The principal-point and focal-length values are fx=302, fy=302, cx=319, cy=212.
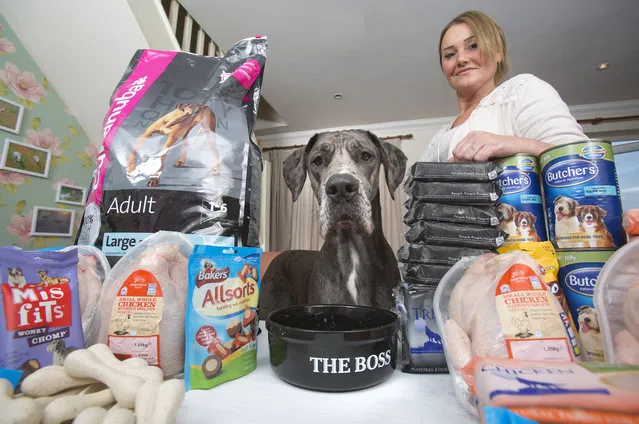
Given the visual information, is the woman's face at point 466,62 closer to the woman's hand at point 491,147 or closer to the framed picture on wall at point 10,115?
the woman's hand at point 491,147

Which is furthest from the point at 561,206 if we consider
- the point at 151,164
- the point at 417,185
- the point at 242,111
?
the point at 151,164

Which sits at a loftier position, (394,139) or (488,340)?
(394,139)

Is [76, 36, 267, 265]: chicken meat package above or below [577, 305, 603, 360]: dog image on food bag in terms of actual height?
above

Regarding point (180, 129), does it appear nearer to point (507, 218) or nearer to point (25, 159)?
point (507, 218)

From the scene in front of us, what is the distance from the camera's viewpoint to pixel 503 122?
835 millimetres

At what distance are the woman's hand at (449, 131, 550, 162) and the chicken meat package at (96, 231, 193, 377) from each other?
53 cm

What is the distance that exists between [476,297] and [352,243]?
1.62 feet

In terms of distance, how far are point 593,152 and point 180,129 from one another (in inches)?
28.1

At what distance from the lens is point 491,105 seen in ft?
2.88

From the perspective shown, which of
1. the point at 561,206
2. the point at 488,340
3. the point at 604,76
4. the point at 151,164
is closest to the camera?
the point at 488,340

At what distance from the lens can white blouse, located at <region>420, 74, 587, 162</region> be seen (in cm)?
69

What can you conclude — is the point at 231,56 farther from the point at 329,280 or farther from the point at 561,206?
the point at 561,206

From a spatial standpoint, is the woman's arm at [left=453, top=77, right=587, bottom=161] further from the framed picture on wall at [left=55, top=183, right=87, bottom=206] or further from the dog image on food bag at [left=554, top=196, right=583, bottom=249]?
the framed picture on wall at [left=55, top=183, right=87, bottom=206]

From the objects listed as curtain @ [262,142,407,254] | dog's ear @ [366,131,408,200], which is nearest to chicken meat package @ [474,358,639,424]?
dog's ear @ [366,131,408,200]
